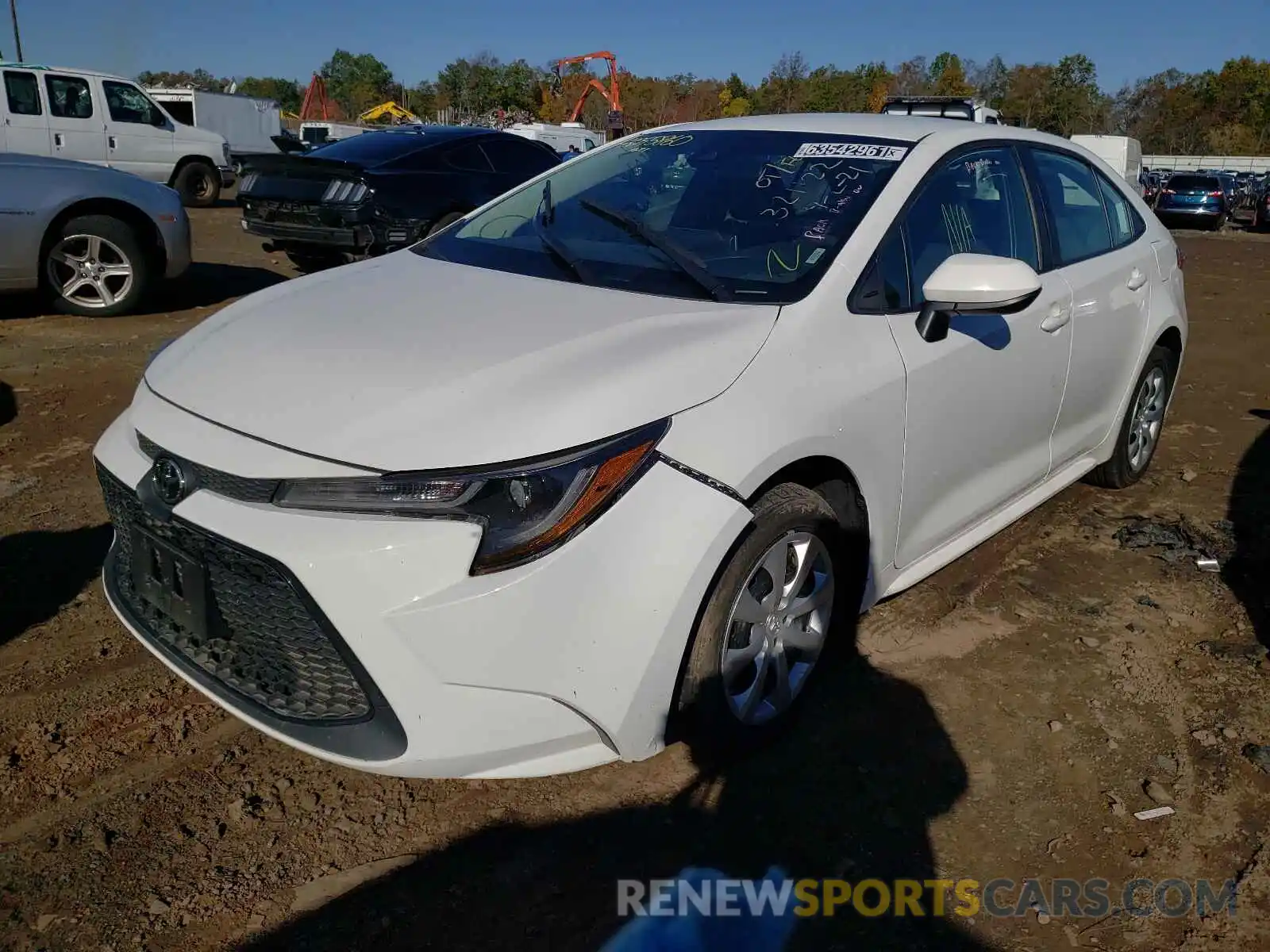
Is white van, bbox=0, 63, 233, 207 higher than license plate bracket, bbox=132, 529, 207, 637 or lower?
higher

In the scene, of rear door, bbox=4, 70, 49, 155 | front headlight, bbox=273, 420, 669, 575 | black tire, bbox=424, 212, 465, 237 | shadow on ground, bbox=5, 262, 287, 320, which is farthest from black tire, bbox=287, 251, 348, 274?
front headlight, bbox=273, 420, 669, 575

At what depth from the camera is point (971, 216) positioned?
3.31 meters

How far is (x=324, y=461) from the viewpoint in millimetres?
2078

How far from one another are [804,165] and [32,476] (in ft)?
11.9

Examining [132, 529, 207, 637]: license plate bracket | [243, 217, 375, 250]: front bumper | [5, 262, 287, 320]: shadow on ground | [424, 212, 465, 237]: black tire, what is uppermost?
[424, 212, 465, 237]: black tire

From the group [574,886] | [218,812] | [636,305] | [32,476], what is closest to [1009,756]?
[574,886]

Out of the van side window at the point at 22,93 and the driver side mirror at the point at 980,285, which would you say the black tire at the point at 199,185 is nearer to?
the van side window at the point at 22,93

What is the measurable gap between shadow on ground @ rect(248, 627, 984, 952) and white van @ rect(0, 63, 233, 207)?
41.3ft

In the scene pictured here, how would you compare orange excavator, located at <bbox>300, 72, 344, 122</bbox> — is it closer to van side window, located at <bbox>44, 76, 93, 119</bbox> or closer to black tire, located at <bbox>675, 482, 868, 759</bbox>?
van side window, located at <bbox>44, 76, 93, 119</bbox>

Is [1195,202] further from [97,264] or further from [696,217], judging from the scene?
[696,217]

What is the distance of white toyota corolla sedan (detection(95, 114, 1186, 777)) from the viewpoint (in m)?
2.04

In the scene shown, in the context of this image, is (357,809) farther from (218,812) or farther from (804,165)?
(804,165)

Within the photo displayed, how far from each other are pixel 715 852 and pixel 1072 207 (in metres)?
2.90

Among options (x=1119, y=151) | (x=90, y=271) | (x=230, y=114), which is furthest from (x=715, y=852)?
(x=230, y=114)
